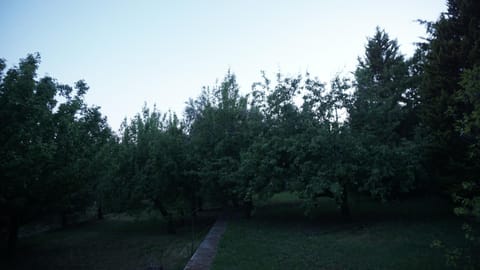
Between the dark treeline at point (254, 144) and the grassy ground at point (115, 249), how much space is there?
1928 mm

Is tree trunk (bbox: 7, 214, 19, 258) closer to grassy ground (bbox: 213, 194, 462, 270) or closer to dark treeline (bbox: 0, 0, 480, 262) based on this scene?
dark treeline (bbox: 0, 0, 480, 262)

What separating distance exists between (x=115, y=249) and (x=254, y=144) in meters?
9.40

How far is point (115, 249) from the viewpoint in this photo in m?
16.9

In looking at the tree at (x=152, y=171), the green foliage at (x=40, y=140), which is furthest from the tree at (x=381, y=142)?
the green foliage at (x=40, y=140)

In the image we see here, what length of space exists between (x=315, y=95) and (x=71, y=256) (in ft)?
49.8

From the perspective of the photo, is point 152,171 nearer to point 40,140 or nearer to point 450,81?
point 40,140

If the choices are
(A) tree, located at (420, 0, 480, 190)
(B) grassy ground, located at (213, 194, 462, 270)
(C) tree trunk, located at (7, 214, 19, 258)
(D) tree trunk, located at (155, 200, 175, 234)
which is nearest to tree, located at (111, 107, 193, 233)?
(D) tree trunk, located at (155, 200, 175, 234)

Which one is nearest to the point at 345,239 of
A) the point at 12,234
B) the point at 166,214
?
the point at 166,214

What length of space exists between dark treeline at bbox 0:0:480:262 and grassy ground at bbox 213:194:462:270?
57.8 inches

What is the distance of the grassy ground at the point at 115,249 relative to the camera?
1377 centimetres

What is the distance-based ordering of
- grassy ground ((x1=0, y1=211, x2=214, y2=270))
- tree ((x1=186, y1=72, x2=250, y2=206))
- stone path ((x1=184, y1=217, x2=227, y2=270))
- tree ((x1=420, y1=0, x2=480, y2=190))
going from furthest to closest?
tree ((x1=186, y1=72, x2=250, y2=206)), grassy ground ((x1=0, y1=211, x2=214, y2=270)), tree ((x1=420, y1=0, x2=480, y2=190)), stone path ((x1=184, y1=217, x2=227, y2=270))

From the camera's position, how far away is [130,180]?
1903 centimetres

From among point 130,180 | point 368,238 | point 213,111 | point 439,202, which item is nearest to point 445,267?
point 368,238

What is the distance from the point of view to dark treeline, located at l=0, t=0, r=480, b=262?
12.0m
